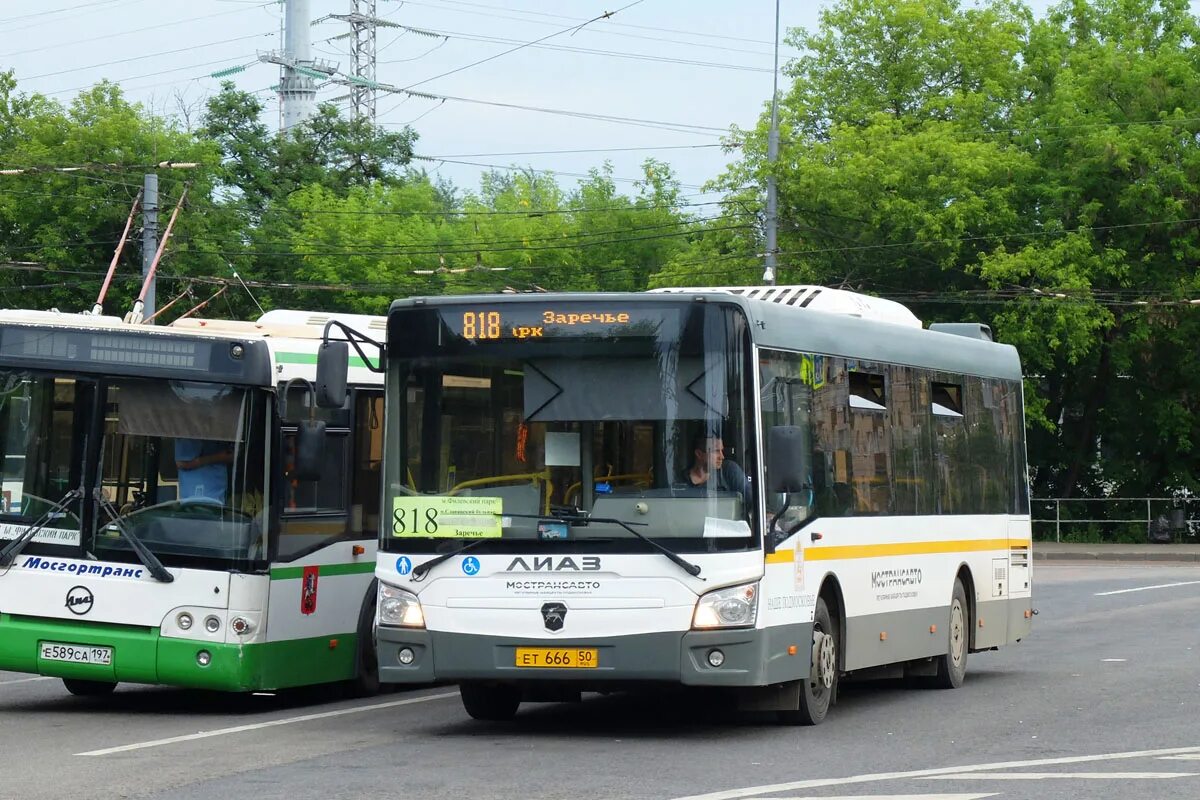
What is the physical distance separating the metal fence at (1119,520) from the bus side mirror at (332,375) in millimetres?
37274

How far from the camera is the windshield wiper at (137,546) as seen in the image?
13.6 meters

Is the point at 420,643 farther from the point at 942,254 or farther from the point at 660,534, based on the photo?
the point at 942,254

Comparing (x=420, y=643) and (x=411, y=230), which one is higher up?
(x=411, y=230)

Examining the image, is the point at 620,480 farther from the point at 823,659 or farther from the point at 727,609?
the point at 823,659

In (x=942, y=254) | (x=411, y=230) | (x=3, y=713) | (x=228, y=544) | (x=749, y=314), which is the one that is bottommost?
(x=3, y=713)

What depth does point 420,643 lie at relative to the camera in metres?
12.3

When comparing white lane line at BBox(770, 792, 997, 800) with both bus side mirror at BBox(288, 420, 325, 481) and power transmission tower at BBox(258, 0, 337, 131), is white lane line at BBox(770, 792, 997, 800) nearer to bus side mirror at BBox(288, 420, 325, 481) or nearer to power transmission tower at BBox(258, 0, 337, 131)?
bus side mirror at BBox(288, 420, 325, 481)

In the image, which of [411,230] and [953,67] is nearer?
[953,67]

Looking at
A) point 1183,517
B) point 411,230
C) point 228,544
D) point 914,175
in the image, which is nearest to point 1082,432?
point 1183,517

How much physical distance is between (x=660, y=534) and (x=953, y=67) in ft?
142

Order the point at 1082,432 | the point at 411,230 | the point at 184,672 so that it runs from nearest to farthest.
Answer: the point at 184,672
the point at 1082,432
the point at 411,230

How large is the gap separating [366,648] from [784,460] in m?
4.52

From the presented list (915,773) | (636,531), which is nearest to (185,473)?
(636,531)

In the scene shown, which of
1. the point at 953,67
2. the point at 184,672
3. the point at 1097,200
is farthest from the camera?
the point at 953,67
